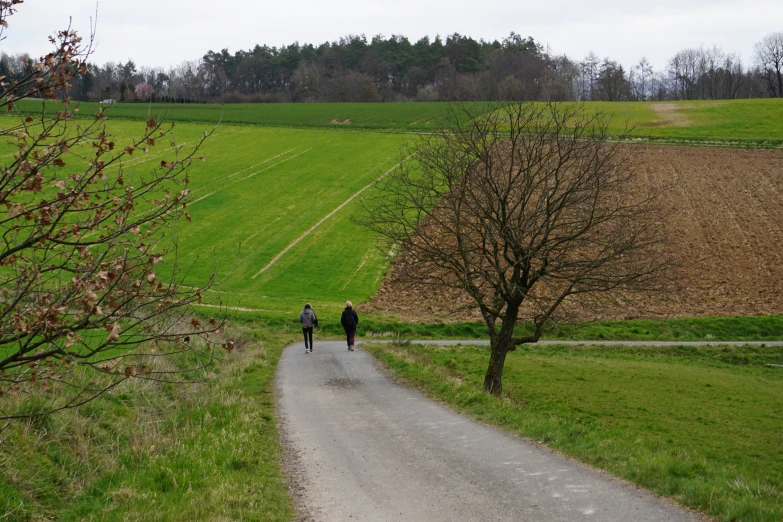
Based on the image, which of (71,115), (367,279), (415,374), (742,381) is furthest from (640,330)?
(71,115)

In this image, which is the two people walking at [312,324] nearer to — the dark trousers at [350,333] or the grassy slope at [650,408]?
the dark trousers at [350,333]

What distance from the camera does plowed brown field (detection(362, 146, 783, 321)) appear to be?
35094 millimetres

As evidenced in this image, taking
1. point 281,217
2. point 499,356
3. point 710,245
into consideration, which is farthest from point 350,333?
point 710,245

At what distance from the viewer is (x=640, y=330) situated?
32.7 m

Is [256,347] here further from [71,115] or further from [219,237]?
[219,237]

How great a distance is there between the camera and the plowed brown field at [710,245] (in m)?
35.1

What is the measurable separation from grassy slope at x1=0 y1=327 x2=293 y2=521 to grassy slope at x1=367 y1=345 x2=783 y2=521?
4.47 metres

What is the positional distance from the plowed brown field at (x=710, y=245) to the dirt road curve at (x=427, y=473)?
7.32 metres

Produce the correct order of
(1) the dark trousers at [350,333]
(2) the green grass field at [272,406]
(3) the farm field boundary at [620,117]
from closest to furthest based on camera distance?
(2) the green grass field at [272,406], (1) the dark trousers at [350,333], (3) the farm field boundary at [620,117]

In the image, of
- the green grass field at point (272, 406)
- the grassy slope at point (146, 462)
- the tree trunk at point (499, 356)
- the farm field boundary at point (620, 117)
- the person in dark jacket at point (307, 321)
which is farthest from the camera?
the farm field boundary at point (620, 117)

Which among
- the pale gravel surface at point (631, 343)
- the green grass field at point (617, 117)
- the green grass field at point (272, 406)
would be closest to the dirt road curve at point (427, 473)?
the green grass field at point (272, 406)

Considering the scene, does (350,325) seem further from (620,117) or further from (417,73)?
(417,73)

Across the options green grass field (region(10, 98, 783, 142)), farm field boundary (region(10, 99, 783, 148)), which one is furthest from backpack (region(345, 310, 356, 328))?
farm field boundary (region(10, 99, 783, 148))

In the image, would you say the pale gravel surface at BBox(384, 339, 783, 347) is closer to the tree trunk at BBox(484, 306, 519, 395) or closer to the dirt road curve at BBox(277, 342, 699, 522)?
the tree trunk at BBox(484, 306, 519, 395)
